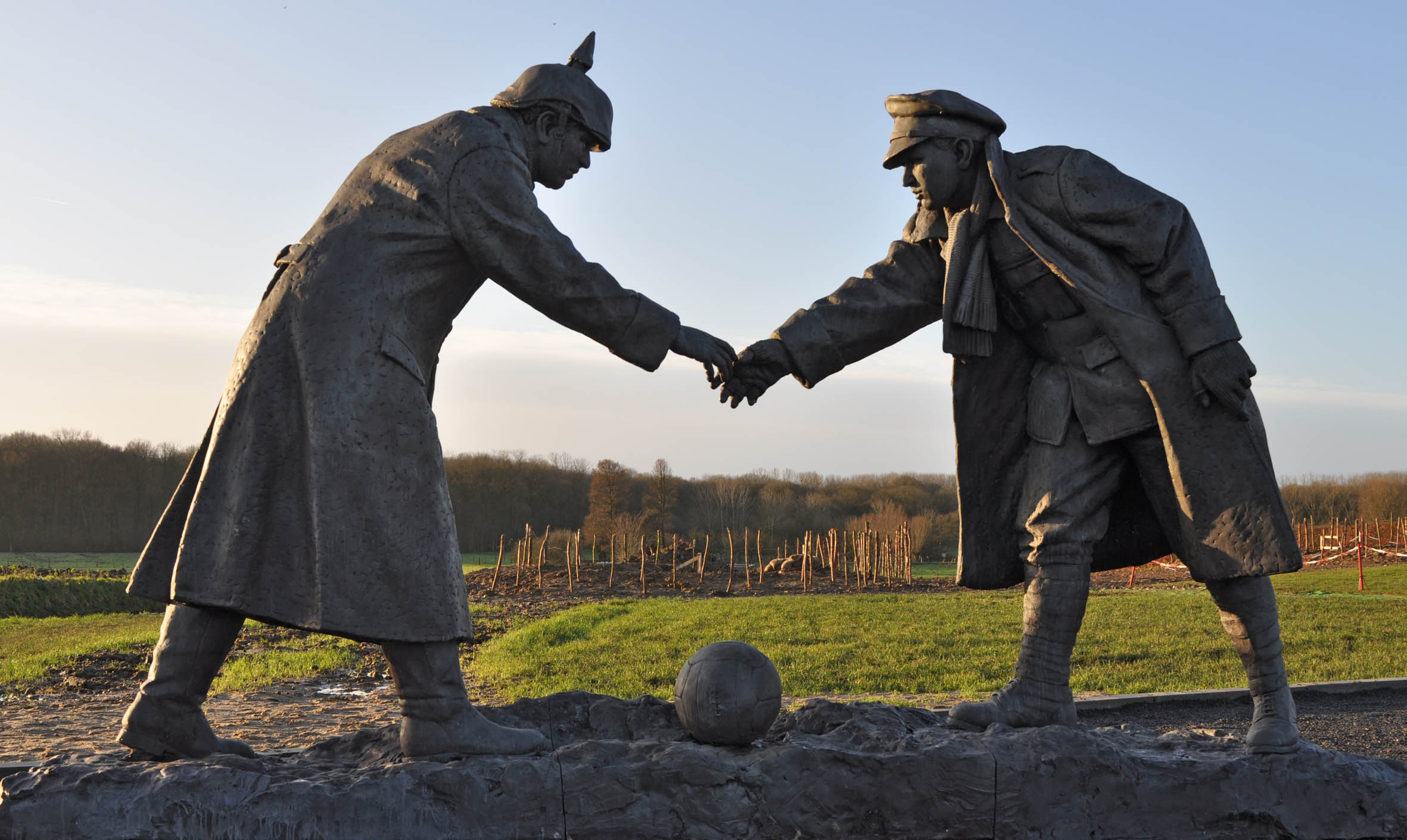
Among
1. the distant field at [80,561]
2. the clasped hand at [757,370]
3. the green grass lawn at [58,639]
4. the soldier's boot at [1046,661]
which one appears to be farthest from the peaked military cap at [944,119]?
the distant field at [80,561]

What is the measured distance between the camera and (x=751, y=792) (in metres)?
3.76

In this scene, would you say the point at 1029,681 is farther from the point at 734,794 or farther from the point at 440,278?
the point at 440,278

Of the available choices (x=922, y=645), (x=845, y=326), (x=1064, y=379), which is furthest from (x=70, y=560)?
(x=1064, y=379)

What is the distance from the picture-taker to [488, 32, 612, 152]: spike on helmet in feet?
14.4

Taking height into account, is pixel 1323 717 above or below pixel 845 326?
below

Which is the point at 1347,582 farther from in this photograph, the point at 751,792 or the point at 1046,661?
the point at 751,792

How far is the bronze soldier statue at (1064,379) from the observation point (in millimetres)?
4473

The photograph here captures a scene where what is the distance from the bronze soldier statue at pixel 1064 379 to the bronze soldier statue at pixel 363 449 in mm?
1495

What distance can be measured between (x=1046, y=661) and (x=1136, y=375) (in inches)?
50.4

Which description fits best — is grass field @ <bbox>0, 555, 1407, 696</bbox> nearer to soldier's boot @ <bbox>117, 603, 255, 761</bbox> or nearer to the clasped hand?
the clasped hand

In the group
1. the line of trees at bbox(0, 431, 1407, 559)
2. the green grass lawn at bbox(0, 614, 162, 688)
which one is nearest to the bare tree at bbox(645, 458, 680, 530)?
the line of trees at bbox(0, 431, 1407, 559)

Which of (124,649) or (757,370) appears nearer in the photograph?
(757,370)

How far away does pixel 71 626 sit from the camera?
58.0 feet

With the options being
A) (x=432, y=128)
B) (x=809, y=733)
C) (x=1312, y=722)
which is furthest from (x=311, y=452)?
(x=1312, y=722)
